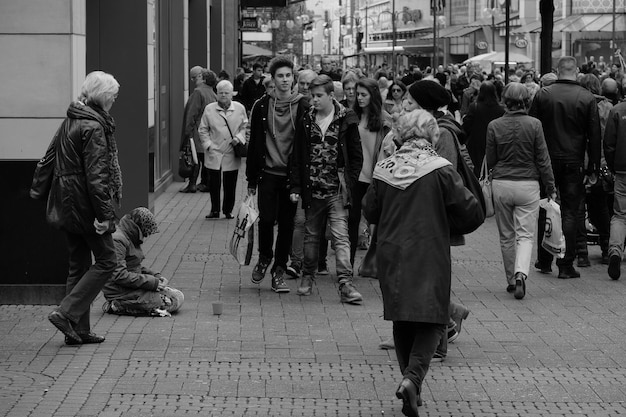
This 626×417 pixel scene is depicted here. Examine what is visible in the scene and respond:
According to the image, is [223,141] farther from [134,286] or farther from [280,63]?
[134,286]

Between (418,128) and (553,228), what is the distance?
4.49 m

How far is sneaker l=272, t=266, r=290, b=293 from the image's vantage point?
33.7 ft

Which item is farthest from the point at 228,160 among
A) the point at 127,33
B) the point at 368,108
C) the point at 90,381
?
the point at 90,381

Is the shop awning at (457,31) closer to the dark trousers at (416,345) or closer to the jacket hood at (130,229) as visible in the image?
the jacket hood at (130,229)

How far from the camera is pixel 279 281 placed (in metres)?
10.3

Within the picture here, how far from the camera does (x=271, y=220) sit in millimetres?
10281

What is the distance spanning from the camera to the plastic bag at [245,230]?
33.6ft

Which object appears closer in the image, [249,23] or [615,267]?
[615,267]

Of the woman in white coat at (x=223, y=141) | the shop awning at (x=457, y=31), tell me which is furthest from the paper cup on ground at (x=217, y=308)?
the shop awning at (x=457, y=31)

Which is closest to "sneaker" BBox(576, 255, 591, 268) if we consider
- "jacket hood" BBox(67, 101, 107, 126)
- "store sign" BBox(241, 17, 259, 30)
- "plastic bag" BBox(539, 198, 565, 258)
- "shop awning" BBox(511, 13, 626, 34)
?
"plastic bag" BBox(539, 198, 565, 258)

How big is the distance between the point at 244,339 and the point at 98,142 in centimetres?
170

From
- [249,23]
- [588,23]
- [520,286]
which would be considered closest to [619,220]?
[520,286]

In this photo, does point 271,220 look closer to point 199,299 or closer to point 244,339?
point 199,299

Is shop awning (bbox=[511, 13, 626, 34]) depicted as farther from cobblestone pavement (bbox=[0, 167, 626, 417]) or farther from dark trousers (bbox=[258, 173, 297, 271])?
cobblestone pavement (bbox=[0, 167, 626, 417])
